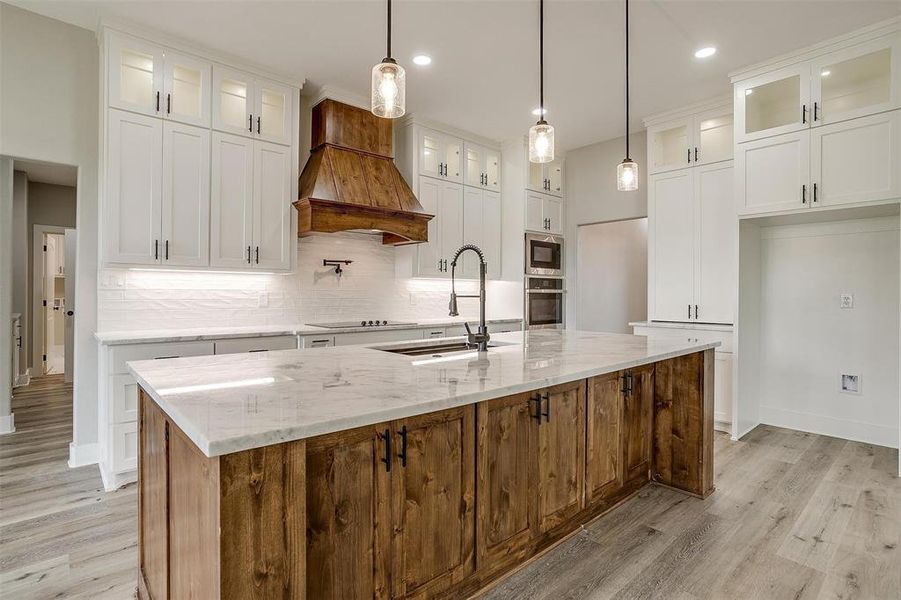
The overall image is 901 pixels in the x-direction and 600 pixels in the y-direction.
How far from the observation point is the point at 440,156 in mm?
4988

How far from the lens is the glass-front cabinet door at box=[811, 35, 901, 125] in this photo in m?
3.15

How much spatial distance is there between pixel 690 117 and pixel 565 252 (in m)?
2.05

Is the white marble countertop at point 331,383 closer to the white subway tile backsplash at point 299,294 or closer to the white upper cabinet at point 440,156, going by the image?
the white subway tile backsplash at point 299,294

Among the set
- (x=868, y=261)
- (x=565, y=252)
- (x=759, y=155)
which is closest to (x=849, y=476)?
(x=868, y=261)

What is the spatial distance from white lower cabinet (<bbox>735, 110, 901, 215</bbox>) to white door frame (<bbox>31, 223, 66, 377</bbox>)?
24.5 ft

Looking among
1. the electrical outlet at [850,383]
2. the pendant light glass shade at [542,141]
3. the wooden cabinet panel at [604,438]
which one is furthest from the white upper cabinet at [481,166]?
the electrical outlet at [850,383]

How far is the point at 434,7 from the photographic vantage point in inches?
117

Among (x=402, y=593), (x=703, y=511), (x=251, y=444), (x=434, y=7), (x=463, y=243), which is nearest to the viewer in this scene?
(x=251, y=444)

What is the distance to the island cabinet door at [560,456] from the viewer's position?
1.90m

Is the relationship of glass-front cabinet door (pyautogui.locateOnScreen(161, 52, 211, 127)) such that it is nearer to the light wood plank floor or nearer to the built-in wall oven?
the light wood plank floor

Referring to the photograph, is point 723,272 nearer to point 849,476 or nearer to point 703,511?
point 849,476

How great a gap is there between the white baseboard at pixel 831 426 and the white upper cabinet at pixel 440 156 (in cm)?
376

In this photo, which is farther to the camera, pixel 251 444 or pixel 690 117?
pixel 690 117

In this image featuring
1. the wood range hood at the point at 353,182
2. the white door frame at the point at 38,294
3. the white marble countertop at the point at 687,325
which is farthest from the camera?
the white door frame at the point at 38,294
